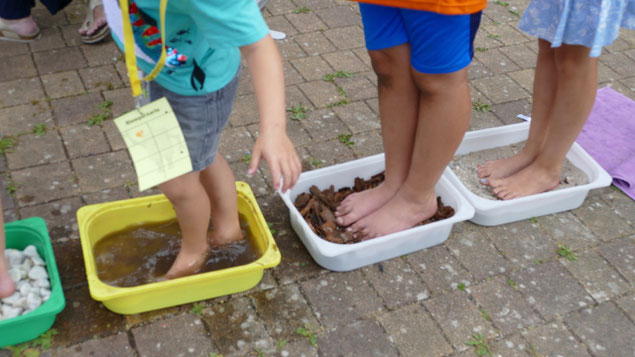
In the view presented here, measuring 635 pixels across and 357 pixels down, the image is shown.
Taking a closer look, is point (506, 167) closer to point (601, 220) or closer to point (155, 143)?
point (601, 220)

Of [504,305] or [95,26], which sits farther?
[95,26]

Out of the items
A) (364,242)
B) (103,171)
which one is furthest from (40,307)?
(364,242)

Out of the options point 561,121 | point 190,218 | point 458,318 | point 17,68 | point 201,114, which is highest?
point 201,114

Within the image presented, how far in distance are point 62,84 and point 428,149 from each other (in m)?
1.72

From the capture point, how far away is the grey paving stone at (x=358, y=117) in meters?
2.65

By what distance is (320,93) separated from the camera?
2.83 metres

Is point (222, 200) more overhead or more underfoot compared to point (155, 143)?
more underfoot

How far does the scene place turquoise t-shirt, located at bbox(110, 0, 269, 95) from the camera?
1.23 m

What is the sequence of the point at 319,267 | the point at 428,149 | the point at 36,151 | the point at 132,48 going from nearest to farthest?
the point at 132,48, the point at 428,149, the point at 319,267, the point at 36,151

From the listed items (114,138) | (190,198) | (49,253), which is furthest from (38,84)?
(190,198)

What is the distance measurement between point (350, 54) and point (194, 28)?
5.88ft

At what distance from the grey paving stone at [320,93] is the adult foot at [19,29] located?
52.5 inches

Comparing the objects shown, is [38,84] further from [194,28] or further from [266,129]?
[266,129]

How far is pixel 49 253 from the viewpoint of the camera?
1758mm
